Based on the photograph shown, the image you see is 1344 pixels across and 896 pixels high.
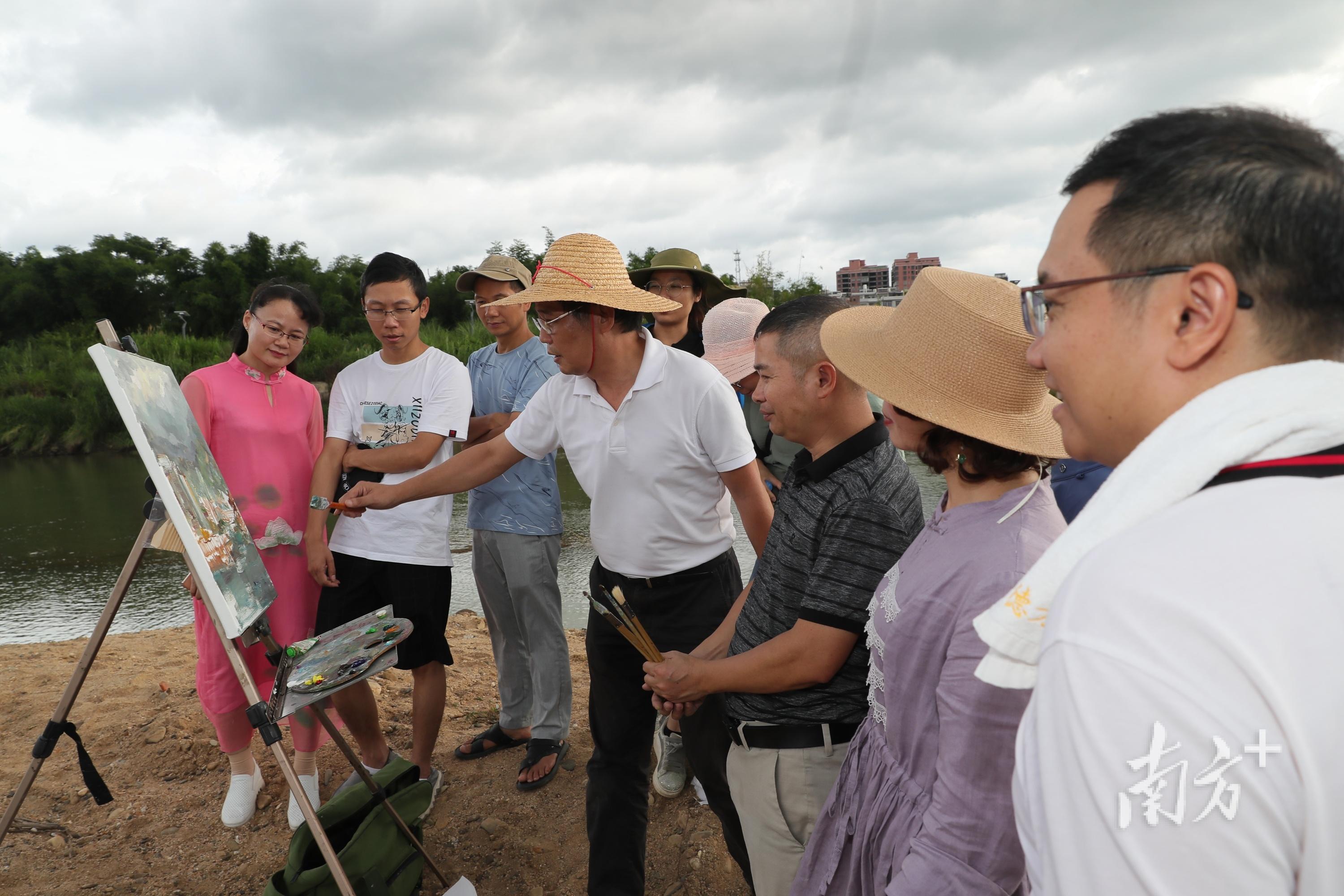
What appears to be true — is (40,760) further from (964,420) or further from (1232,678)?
(1232,678)

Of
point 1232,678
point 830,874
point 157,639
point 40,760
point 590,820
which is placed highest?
point 1232,678

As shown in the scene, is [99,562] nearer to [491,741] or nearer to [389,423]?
[491,741]

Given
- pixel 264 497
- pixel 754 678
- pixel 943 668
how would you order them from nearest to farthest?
pixel 943 668 < pixel 754 678 < pixel 264 497

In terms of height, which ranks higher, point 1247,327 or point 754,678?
point 1247,327

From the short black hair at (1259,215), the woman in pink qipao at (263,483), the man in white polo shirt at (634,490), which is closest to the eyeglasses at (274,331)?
the woman in pink qipao at (263,483)

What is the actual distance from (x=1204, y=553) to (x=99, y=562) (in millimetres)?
9836

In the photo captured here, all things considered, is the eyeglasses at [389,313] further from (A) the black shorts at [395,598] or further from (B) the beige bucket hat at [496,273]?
(A) the black shorts at [395,598]

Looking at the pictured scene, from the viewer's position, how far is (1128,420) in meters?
0.75

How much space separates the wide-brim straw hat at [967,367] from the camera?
1332 millimetres

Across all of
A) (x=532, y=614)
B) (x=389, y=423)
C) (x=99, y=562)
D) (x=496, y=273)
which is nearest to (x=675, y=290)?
(x=496, y=273)

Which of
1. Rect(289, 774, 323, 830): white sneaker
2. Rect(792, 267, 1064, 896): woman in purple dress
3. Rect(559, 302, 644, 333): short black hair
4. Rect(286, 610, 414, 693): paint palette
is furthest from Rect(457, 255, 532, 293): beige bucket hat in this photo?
Rect(792, 267, 1064, 896): woman in purple dress

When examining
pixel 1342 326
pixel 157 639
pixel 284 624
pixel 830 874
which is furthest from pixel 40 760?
pixel 157 639

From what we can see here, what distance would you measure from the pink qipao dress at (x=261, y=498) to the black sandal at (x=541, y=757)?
0.80 m

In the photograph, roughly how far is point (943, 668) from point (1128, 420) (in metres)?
0.60
